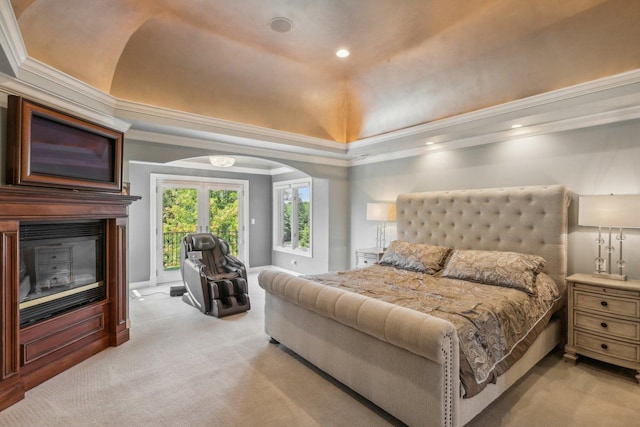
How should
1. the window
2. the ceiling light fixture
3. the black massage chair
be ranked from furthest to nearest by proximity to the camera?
the window
the ceiling light fixture
the black massage chair

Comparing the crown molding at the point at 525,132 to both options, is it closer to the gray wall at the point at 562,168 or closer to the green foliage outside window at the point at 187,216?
the gray wall at the point at 562,168

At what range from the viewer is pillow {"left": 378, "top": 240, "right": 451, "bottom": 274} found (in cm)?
372

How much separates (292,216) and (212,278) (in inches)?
106

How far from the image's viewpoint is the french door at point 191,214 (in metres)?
6.18

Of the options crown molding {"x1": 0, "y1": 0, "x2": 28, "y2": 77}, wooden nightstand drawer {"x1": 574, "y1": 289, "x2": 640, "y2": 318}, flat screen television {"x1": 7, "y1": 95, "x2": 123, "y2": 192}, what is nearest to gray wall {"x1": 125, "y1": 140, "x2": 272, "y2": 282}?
flat screen television {"x1": 7, "y1": 95, "x2": 123, "y2": 192}

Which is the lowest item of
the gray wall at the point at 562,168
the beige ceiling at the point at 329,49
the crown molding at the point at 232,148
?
the gray wall at the point at 562,168

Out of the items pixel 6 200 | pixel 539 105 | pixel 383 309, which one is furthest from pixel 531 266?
pixel 6 200

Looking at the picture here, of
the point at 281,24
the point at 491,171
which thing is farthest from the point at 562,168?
the point at 281,24

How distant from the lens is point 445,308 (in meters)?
2.32

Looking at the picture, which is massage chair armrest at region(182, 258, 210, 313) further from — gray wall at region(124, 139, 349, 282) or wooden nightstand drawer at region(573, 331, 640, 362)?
wooden nightstand drawer at region(573, 331, 640, 362)

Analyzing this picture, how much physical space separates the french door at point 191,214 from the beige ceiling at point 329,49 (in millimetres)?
2988

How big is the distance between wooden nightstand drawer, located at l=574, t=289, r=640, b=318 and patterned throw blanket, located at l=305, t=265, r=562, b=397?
0.71 ft

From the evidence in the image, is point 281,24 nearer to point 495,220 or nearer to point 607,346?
point 495,220

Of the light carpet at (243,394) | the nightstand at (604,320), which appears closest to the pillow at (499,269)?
the nightstand at (604,320)
